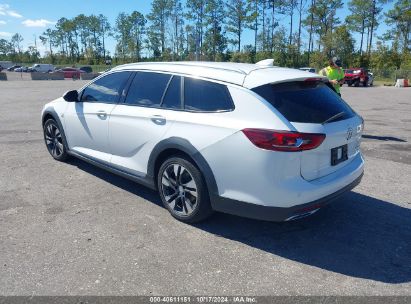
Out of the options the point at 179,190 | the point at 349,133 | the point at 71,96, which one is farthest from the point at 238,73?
the point at 71,96

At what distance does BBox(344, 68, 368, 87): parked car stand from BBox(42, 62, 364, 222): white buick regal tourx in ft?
112

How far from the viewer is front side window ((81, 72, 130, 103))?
4695 mm

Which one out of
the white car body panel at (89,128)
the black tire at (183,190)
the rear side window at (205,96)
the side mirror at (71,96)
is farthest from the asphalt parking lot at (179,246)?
the rear side window at (205,96)

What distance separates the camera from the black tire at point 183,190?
3.62m

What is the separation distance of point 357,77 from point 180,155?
116ft

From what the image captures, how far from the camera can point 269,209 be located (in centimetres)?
320

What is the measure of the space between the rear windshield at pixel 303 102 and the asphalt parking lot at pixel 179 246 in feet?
4.07

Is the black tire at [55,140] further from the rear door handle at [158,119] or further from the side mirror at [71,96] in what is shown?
the rear door handle at [158,119]

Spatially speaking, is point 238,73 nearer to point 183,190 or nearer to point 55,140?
point 183,190

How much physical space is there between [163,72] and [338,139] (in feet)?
6.85

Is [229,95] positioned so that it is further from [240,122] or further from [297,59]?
[297,59]

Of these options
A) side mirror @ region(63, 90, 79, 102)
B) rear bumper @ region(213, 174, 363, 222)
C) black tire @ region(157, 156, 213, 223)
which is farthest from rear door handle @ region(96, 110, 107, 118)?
rear bumper @ region(213, 174, 363, 222)

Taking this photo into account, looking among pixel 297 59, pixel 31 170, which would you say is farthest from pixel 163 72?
pixel 297 59

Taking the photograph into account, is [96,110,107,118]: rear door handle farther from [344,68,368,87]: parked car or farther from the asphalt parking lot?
[344,68,368,87]: parked car
